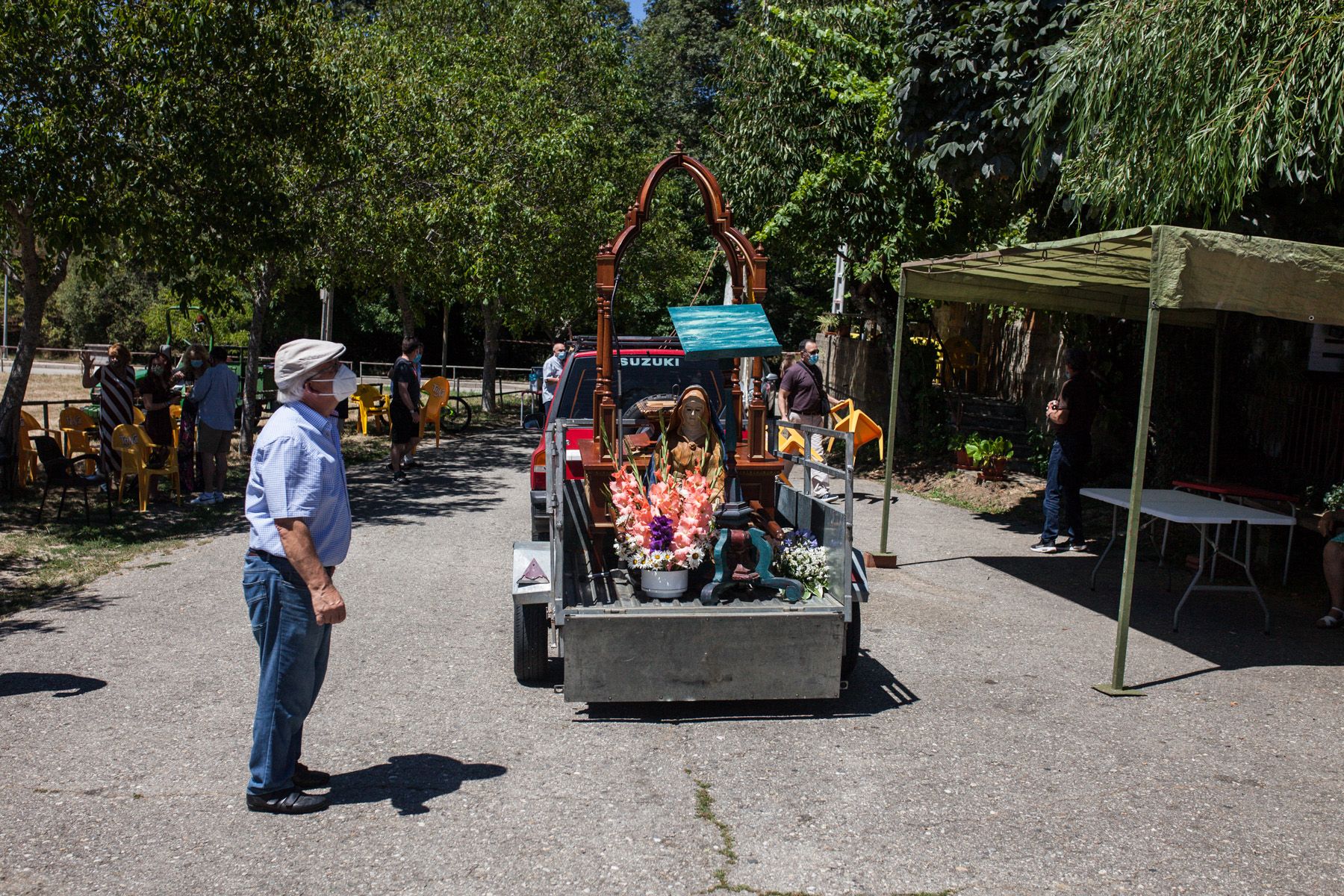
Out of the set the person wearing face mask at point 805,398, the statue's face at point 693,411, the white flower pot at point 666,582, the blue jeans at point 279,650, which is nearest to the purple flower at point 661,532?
the white flower pot at point 666,582

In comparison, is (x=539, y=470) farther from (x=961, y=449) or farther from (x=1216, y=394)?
(x=961, y=449)

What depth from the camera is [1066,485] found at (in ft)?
33.7

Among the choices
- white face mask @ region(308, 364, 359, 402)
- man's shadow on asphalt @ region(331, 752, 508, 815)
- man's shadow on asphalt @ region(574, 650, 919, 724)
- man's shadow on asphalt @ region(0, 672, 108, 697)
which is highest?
white face mask @ region(308, 364, 359, 402)

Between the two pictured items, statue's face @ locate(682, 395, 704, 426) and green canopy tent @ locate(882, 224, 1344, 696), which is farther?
statue's face @ locate(682, 395, 704, 426)

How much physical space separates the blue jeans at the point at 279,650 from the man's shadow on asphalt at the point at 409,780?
0.42 meters

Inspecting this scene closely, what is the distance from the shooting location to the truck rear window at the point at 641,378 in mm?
9062

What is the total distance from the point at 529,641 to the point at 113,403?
24.8 feet

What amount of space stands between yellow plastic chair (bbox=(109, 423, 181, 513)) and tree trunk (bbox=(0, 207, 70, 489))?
1.17m

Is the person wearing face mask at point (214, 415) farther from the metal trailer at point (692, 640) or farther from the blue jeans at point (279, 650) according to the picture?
the blue jeans at point (279, 650)

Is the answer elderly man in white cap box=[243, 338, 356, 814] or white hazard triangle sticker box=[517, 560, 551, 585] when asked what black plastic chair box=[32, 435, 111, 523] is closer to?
white hazard triangle sticker box=[517, 560, 551, 585]

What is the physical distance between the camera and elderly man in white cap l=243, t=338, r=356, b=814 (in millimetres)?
4062

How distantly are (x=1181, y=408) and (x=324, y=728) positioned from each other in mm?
10040

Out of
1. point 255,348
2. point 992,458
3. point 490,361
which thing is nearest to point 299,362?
point 992,458

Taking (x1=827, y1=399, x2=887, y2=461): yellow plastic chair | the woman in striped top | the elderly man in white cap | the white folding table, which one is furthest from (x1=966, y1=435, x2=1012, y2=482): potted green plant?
the elderly man in white cap
